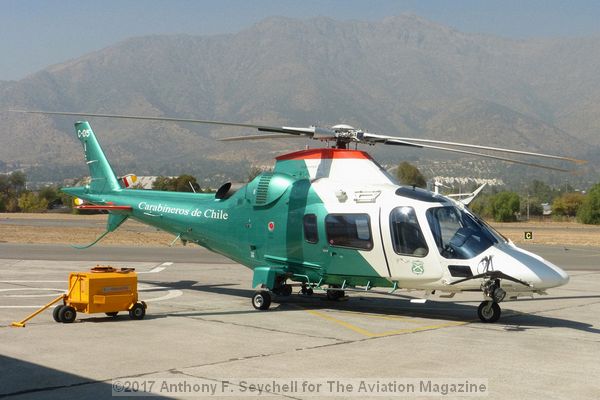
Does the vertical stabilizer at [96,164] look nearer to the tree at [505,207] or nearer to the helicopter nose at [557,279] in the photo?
the helicopter nose at [557,279]

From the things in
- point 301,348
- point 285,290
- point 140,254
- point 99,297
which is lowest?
point 301,348

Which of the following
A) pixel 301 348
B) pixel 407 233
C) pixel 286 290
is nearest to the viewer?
pixel 301 348

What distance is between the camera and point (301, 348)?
1230cm

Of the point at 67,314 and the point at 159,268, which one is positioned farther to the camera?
the point at 159,268

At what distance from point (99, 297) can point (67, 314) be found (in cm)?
65

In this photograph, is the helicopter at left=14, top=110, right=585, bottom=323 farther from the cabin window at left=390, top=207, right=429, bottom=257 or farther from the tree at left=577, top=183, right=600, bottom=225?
the tree at left=577, top=183, right=600, bottom=225

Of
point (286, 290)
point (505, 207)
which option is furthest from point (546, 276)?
point (505, 207)

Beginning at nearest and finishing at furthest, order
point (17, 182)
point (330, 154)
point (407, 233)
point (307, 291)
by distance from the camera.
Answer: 1. point (407, 233)
2. point (330, 154)
3. point (307, 291)
4. point (17, 182)

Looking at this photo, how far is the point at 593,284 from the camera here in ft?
78.2

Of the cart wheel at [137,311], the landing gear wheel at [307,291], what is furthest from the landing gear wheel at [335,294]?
the cart wheel at [137,311]

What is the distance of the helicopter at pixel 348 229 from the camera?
48.1 ft

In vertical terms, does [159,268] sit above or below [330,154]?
below

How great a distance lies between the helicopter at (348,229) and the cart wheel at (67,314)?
3.67m

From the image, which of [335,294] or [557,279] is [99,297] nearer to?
[335,294]
